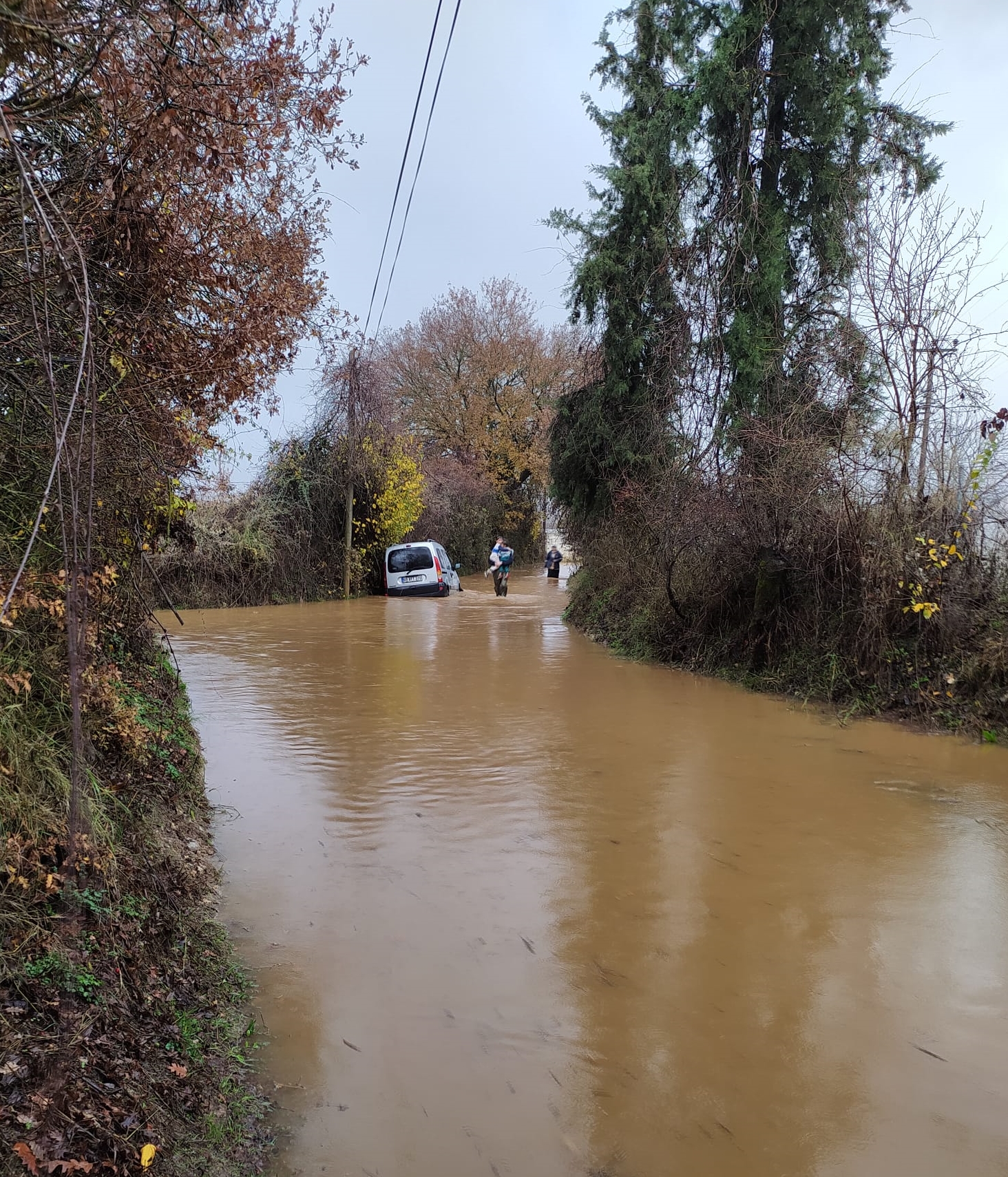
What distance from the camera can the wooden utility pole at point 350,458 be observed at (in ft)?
81.6

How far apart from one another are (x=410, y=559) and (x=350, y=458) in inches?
138

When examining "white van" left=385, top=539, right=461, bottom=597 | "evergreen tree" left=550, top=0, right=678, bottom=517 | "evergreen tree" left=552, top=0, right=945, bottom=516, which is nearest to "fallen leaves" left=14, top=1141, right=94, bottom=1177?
"evergreen tree" left=552, top=0, right=945, bottom=516

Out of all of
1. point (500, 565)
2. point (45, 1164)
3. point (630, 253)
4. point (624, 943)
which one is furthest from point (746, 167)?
point (45, 1164)

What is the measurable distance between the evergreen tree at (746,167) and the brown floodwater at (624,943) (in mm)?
6641

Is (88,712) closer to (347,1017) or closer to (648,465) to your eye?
(347,1017)

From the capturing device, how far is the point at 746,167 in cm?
1348

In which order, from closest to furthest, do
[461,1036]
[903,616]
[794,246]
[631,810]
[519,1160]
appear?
[519,1160] < [461,1036] < [631,810] < [903,616] < [794,246]

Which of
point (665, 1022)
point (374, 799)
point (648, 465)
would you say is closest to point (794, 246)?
point (648, 465)

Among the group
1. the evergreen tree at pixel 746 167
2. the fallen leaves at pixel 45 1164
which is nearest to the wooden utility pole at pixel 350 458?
the evergreen tree at pixel 746 167

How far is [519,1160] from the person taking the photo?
284 centimetres

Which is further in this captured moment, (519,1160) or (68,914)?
(68,914)

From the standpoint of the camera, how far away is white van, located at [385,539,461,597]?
24.6 meters

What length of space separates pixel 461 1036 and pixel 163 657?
4866 millimetres

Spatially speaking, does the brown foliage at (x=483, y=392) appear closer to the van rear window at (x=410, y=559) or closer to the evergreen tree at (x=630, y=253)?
the van rear window at (x=410, y=559)
